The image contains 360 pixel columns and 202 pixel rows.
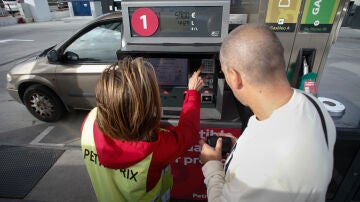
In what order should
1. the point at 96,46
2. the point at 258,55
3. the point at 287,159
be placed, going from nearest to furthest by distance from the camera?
the point at 287,159 < the point at 258,55 < the point at 96,46

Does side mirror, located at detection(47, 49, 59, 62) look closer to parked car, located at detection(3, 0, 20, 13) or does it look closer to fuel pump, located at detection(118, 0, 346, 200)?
fuel pump, located at detection(118, 0, 346, 200)

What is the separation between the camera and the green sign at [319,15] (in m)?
1.78

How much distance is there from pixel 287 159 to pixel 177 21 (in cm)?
128

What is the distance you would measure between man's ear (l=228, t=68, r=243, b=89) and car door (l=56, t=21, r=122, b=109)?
2.69 metres

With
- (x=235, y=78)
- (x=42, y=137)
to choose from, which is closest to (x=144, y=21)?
(x=235, y=78)

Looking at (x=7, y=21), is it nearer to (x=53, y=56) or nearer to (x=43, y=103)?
(x=43, y=103)

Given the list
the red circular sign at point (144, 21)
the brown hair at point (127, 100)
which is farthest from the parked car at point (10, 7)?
the brown hair at point (127, 100)

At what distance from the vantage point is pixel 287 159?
2.65 ft

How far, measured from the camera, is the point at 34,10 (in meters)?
21.9

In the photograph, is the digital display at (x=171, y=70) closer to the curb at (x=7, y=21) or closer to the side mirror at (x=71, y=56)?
the side mirror at (x=71, y=56)

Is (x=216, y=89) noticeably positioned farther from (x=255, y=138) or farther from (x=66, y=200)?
(x=66, y=200)

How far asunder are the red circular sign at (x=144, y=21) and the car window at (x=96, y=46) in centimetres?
193

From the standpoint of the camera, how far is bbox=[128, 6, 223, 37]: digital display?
65.6 inches

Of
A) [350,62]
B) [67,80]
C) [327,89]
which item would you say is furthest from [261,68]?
[350,62]
